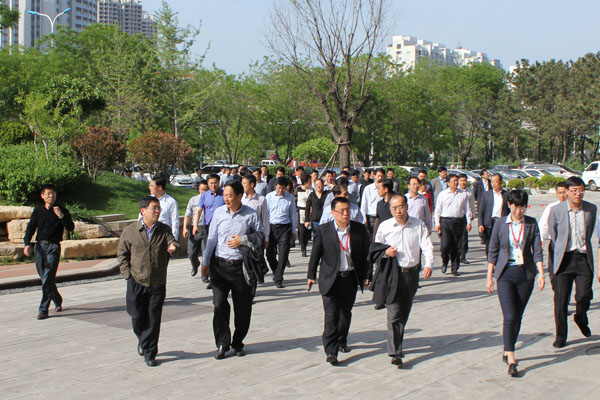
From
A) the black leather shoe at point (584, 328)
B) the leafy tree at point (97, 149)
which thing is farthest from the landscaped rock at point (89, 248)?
the black leather shoe at point (584, 328)

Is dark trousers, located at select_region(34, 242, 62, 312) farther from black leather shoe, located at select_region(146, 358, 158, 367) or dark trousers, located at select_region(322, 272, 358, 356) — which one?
dark trousers, located at select_region(322, 272, 358, 356)

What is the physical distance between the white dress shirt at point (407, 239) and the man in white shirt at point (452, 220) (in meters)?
5.15

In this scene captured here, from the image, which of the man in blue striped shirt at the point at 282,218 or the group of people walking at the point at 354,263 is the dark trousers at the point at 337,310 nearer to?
the group of people walking at the point at 354,263

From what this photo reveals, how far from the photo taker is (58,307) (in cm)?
860

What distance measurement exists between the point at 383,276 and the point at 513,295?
1172 mm

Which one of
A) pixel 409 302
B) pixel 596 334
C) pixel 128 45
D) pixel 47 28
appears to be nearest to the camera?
pixel 409 302

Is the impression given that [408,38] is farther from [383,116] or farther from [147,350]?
[147,350]

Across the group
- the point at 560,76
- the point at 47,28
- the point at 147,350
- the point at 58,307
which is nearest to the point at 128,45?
the point at 58,307

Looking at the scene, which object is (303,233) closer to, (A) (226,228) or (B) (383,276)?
A: (A) (226,228)

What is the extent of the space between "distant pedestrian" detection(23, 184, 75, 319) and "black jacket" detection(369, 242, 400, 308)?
432 centimetres

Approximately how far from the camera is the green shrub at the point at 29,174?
14.2 m

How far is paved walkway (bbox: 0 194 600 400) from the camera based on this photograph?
17.4ft

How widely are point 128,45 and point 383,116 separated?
1999cm

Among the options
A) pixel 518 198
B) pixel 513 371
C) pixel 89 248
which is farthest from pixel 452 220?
pixel 89 248
